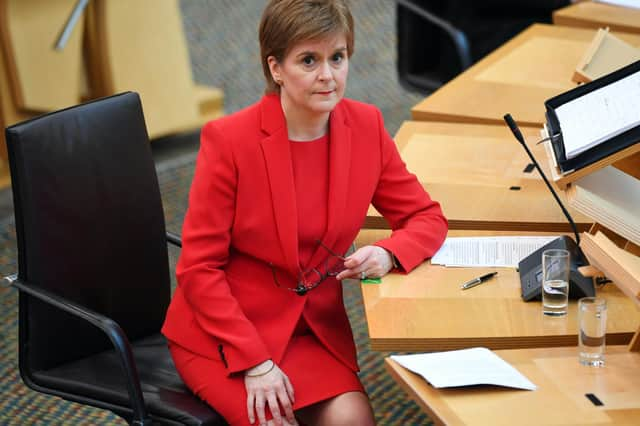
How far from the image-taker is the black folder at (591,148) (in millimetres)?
1979

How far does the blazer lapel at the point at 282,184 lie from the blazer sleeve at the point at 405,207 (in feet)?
0.67

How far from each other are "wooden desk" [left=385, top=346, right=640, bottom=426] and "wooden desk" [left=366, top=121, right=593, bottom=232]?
64cm

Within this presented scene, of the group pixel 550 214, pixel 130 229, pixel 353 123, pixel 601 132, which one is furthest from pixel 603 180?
pixel 130 229

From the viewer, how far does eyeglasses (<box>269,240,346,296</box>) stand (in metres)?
2.24

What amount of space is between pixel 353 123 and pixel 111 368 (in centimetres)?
76

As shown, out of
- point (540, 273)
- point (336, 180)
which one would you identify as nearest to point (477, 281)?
point (540, 273)

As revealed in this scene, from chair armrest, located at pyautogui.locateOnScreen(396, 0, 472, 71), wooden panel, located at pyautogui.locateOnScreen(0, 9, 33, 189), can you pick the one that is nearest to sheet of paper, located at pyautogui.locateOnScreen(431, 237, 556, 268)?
chair armrest, located at pyautogui.locateOnScreen(396, 0, 472, 71)

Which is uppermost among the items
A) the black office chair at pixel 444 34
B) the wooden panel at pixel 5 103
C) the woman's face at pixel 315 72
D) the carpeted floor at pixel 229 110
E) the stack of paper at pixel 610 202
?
the woman's face at pixel 315 72

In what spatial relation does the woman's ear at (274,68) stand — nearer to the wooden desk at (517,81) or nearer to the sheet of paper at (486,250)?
the sheet of paper at (486,250)

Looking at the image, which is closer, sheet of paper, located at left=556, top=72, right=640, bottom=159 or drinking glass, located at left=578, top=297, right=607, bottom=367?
drinking glass, located at left=578, top=297, right=607, bottom=367

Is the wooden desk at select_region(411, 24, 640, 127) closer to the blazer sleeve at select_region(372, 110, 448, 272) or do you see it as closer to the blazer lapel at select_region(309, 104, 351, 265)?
the blazer sleeve at select_region(372, 110, 448, 272)

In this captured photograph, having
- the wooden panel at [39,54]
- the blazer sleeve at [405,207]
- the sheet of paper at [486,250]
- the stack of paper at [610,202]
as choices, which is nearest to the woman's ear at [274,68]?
the blazer sleeve at [405,207]

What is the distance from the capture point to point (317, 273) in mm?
2260

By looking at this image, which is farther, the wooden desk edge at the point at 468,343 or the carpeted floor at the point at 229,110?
the carpeted floor at the point at 229,110
